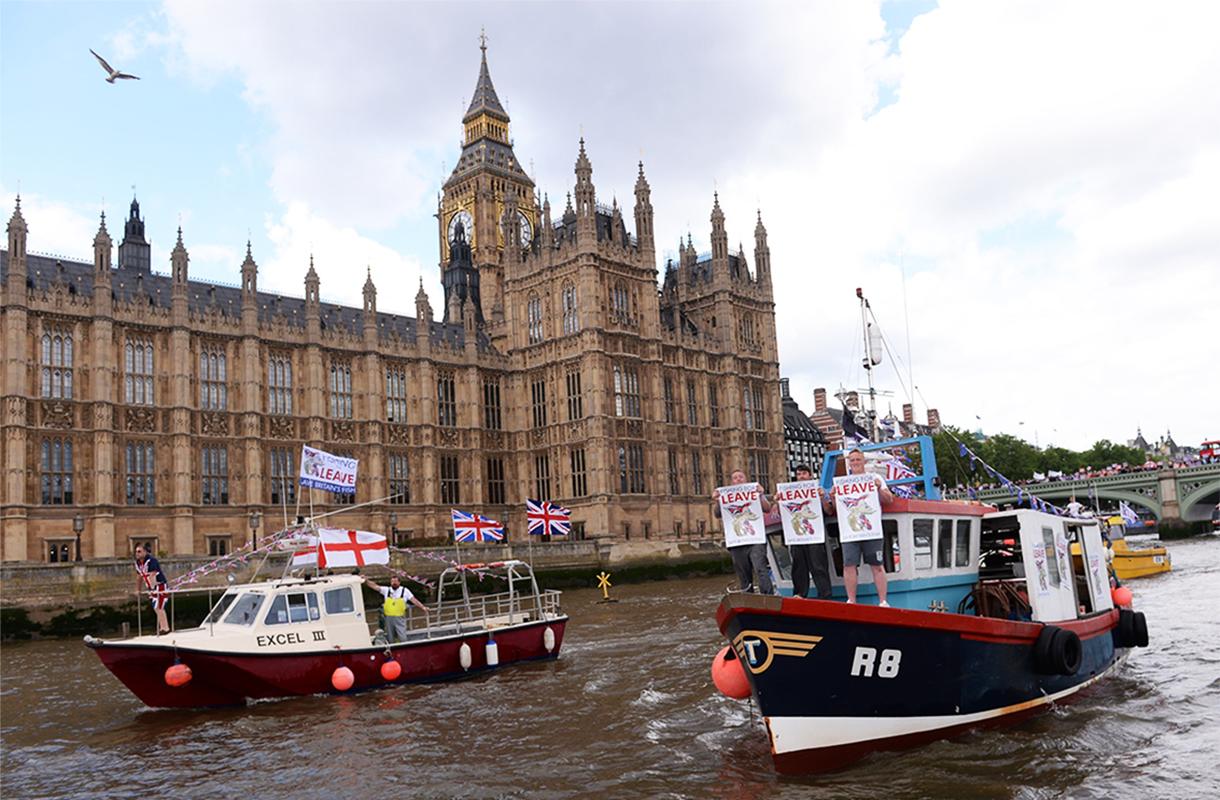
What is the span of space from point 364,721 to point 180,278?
1595 inches

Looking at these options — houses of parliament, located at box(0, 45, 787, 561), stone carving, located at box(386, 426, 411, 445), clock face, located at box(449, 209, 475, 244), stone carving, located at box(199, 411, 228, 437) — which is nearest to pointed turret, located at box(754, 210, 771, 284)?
houses of parliament, located at box(0, 45, 787, 561)

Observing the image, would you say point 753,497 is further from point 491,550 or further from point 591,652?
point 491,550

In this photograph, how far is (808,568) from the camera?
1612 centimetres

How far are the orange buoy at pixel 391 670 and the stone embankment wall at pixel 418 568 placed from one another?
1475cm

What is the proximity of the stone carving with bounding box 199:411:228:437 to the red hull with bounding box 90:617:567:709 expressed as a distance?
35.2 meters

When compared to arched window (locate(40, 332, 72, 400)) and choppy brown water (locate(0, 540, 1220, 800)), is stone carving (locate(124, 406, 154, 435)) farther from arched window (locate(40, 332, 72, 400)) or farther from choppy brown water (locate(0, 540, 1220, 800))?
choppy brown water (locate(0, 540, 1220, 800))

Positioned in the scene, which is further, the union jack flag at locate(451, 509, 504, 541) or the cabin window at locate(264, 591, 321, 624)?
the union jack flag at locate(451, 509, 504, 541)

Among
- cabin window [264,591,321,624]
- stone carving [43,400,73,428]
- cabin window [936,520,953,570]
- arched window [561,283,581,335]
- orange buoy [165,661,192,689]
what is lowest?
orange buoy [165,661,192,689]

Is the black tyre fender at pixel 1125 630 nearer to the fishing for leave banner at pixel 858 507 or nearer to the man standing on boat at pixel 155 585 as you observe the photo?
the fishing for leave banner at pixel 858 507

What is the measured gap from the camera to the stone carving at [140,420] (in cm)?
5166

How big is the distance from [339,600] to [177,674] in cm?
364

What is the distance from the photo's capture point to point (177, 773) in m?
16.2

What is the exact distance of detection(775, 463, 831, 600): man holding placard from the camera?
1542 cm

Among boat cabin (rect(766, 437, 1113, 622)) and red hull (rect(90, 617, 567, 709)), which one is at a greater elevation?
boat cabin (rect(766, 437, 1113, 622))
